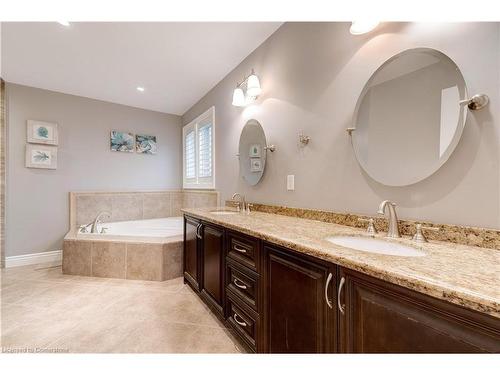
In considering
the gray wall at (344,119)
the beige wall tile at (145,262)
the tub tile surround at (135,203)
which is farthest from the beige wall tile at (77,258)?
the gray wall at (344,119)

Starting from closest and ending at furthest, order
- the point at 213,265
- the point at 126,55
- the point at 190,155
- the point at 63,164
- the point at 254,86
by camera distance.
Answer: the point at 213,265
the point at 254,86
the point at 126,55
the point at 63,164
the point at 190,155

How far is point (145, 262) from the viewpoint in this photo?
102 inches

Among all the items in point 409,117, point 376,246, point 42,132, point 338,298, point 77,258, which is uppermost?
point 42,132

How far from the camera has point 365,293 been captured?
2.39 feet

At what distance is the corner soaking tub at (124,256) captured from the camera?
257cm

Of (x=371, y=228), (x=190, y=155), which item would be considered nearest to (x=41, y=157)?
(x=190, y=155)

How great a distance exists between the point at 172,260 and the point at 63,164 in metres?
2.34

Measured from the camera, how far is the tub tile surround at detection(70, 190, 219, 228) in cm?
334

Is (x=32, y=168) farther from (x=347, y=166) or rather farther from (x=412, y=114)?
(x=412, y=114)

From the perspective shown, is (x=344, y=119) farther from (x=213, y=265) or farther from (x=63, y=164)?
(x=63, y=164)

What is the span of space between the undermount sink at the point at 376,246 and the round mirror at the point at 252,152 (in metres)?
1.17

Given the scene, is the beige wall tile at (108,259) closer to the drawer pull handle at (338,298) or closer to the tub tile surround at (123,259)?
the tub tile surround at (123,259)
